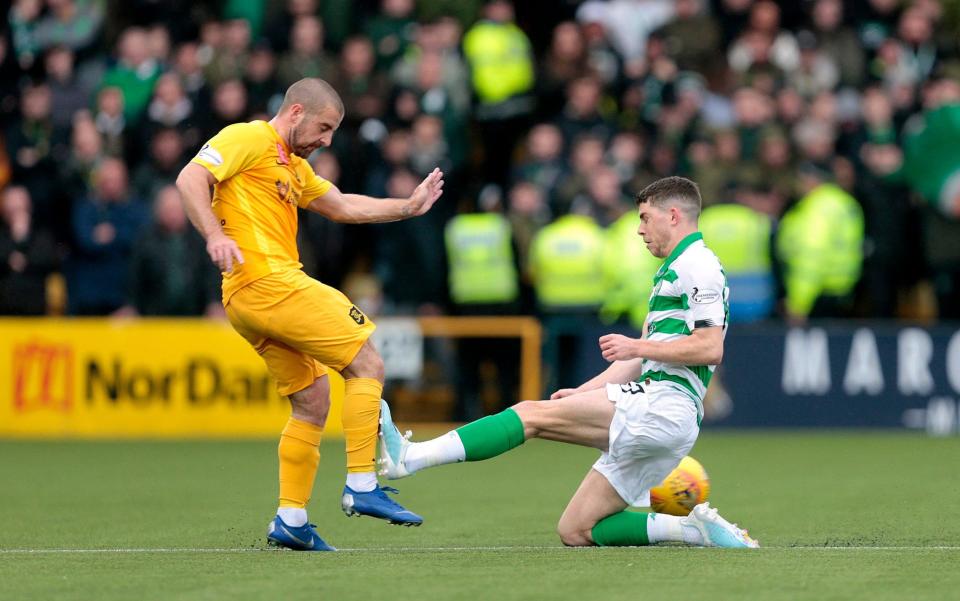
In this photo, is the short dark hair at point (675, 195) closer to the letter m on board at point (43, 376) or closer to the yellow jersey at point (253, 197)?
the yellow jersey at point (253, 197)

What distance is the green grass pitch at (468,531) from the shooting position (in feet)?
22.0

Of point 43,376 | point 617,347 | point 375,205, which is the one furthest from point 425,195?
point 43,376

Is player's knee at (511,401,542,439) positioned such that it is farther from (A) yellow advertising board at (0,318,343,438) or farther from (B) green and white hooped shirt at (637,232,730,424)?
(A) yellow advertising board at (0,318,343,438)

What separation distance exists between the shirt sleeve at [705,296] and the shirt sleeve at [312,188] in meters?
1.84

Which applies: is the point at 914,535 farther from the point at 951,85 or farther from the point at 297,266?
the point at 951,85

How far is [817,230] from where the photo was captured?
650 inches

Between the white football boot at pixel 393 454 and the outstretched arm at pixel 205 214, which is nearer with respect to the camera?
the outstretched arm at pixel 205 214

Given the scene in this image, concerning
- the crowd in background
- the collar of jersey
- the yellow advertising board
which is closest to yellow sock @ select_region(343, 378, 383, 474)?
the collar of jersey

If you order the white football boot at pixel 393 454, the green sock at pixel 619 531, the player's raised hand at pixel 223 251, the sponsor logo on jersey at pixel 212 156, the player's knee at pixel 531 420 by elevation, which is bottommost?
the green sock at pixel 619 531

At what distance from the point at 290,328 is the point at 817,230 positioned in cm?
940

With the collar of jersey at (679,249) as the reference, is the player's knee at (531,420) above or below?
below

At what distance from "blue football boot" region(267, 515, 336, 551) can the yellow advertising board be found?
840 centimetres

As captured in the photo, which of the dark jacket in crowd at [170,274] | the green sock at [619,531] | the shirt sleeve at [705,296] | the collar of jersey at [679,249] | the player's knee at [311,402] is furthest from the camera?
the dark jacket in crowd at [170,274]

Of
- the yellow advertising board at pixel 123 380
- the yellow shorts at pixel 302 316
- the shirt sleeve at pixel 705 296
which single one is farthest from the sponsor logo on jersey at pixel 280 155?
the yellow advertising board at pixel 123 380
